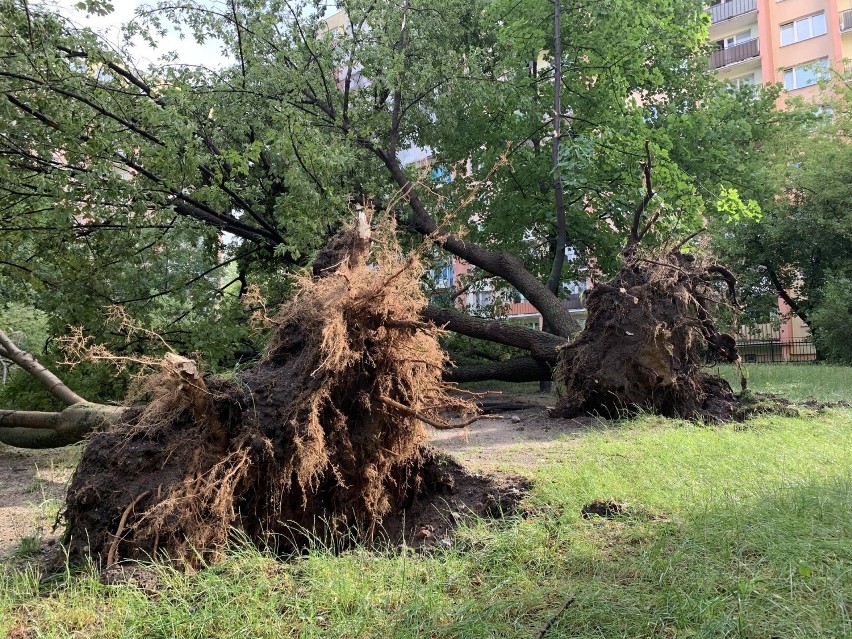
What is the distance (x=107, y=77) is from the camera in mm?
8672

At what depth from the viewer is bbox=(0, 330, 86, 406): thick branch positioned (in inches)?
214

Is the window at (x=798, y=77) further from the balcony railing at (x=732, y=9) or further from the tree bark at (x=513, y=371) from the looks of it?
the tree bark at (x=513, y=371)

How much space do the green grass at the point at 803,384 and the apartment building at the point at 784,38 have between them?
20954mm

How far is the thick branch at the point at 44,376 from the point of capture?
5.44m

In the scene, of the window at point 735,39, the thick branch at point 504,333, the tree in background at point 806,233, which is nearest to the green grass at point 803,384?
the thick branch at point 504,333

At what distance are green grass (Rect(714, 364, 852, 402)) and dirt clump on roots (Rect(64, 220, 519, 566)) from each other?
673 cm

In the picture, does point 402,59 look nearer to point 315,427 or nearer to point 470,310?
point 470,310

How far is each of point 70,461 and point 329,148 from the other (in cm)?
509

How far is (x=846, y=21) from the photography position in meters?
28.6

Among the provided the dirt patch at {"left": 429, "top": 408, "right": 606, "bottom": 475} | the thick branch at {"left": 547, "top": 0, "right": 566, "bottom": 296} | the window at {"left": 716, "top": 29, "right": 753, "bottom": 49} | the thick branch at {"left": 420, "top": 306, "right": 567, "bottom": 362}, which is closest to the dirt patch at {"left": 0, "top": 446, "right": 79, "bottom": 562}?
the dirt patch at {"left": 429, "top": 408, "right": 606, "bottom": 475}

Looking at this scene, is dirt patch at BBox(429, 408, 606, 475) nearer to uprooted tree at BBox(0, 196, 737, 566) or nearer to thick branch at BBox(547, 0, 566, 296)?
uprooted tree at BBox(0, 196, 737, 566)

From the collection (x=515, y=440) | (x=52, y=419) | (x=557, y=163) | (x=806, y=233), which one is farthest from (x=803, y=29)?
(x=52, y=419)

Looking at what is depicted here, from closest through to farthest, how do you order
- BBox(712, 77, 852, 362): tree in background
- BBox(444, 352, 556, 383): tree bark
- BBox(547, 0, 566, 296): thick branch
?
BBox(444, 352, 556, 383): tree bark, BBox(547, 0, 566, 296): thick branch, BBox(712, 77, 852, 362): tree in background

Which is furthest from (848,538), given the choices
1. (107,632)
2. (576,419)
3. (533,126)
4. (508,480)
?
(533,126)
